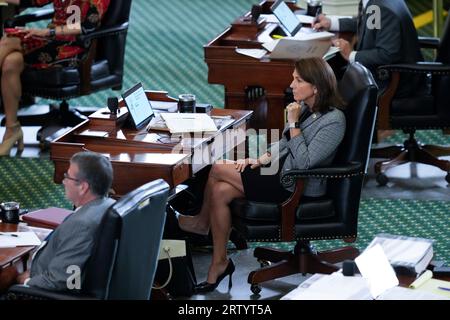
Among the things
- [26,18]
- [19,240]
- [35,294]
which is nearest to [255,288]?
[19,240]

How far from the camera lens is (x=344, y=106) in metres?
6.03

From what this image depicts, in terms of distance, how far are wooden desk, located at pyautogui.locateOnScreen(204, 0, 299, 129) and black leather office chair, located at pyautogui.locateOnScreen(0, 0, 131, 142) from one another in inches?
45.3

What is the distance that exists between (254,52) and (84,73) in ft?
4.78

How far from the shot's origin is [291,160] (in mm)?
6047

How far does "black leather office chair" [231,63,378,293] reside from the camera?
5914mm

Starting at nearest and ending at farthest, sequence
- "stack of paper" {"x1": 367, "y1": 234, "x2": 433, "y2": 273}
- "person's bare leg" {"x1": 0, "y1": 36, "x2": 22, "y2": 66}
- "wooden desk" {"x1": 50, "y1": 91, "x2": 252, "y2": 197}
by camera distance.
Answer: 1. "stack of paper" {"x1": 367, "y1": 234, "x2": 433, "y2": 273}
2. "wooden desk" {"x1": 50, "y1": 91, "x2": 252, "y2": 197}
3. "person's bare leg" {"x1": 0, "y1": 36, "x2": 22, "y2": 66}

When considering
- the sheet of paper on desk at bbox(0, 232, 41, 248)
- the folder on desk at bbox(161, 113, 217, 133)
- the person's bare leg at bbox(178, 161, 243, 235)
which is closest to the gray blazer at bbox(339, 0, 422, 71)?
the folder on desk at bbox(161, 113, 217, 133)

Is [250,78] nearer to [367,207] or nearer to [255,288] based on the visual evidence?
[367,207]

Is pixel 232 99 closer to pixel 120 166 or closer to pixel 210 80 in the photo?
pixel 210 80

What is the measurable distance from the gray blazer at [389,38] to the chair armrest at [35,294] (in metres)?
3.42

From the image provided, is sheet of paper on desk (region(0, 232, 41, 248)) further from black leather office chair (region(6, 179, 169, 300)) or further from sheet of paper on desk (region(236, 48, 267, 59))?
sheet of paper on desk (region(236, 48, 267, 59))

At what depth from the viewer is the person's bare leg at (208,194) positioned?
6.14 m

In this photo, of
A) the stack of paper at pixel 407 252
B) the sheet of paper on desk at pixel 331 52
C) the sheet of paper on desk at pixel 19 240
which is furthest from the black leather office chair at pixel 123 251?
the sheet of paper on desk at pixel 331 52
